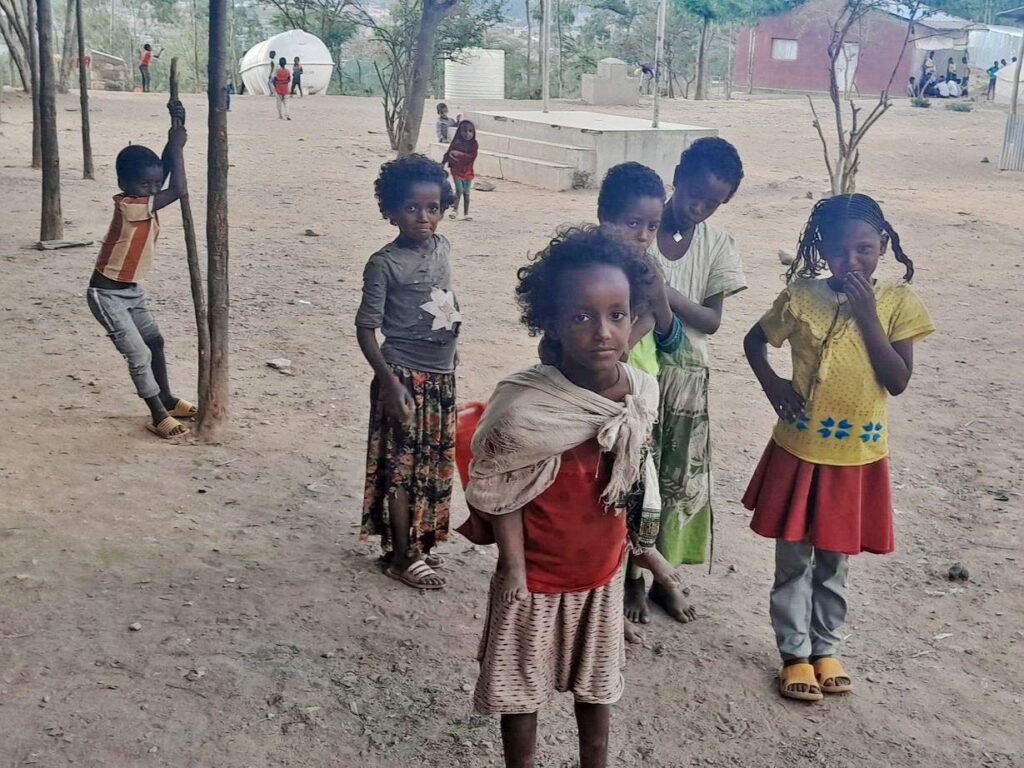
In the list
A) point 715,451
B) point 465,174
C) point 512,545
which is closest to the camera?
point 512,545

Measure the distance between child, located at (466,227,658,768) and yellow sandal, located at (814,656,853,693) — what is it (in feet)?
3.04

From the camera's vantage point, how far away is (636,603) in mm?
3256

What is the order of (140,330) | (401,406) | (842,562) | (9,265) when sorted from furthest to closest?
(9,265)
(140,330)
(401,406)
(842,562)

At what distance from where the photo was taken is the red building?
34.9 meters

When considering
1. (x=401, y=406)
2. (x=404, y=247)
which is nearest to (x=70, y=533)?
(x=401, y=406)

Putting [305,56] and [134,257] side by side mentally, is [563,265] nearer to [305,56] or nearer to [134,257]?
[134,257]

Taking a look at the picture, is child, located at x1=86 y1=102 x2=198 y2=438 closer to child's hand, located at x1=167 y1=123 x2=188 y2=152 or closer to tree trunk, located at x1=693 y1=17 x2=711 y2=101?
child's hand, located at x1=167 y1=123 x2=188 y2=152

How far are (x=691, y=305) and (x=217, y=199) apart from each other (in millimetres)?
2317

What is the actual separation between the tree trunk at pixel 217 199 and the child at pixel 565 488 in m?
2.52

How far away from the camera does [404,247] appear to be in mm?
3207

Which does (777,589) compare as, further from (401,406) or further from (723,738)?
(401,406)

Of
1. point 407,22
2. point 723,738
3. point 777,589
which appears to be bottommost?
point 723,738

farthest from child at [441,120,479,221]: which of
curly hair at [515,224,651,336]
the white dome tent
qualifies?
the white dome tent

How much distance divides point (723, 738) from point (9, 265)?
275 inches
